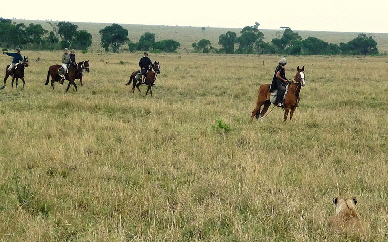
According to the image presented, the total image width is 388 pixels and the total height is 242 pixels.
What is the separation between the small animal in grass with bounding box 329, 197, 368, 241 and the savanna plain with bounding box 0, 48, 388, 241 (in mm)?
127

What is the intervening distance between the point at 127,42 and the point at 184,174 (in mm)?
80142

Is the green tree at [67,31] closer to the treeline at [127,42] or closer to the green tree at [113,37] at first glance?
the treeline at [127,42]

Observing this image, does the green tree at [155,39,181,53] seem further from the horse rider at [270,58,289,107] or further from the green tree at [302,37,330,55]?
the horse rider at [270,58,289,107]

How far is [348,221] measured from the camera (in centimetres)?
423

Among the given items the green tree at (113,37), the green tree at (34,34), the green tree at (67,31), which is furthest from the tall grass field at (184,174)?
the green tree at (113,37)

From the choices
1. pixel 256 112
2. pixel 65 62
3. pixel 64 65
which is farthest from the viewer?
pixel 65 62

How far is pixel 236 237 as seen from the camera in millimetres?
4312

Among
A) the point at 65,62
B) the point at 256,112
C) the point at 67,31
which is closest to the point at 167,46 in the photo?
the point at 67,31

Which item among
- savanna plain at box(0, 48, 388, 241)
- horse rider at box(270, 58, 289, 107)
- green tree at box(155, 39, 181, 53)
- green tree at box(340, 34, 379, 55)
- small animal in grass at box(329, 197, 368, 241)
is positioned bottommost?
savanna plain at box(0, 48, 388, 241)

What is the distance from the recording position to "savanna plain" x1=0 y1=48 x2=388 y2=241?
4539 millimetres

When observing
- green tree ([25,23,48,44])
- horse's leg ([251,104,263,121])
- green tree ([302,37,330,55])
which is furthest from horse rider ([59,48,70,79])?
green tree ([302,37,330,55])

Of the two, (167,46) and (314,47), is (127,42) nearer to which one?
(167,46)

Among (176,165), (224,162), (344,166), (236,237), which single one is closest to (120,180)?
(176,165)

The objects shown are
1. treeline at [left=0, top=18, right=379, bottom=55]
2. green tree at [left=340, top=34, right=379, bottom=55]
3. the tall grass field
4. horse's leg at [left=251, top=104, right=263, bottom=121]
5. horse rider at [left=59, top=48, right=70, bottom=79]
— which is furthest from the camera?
green tree at [left=340, top=34, right=379, bottom=55]
